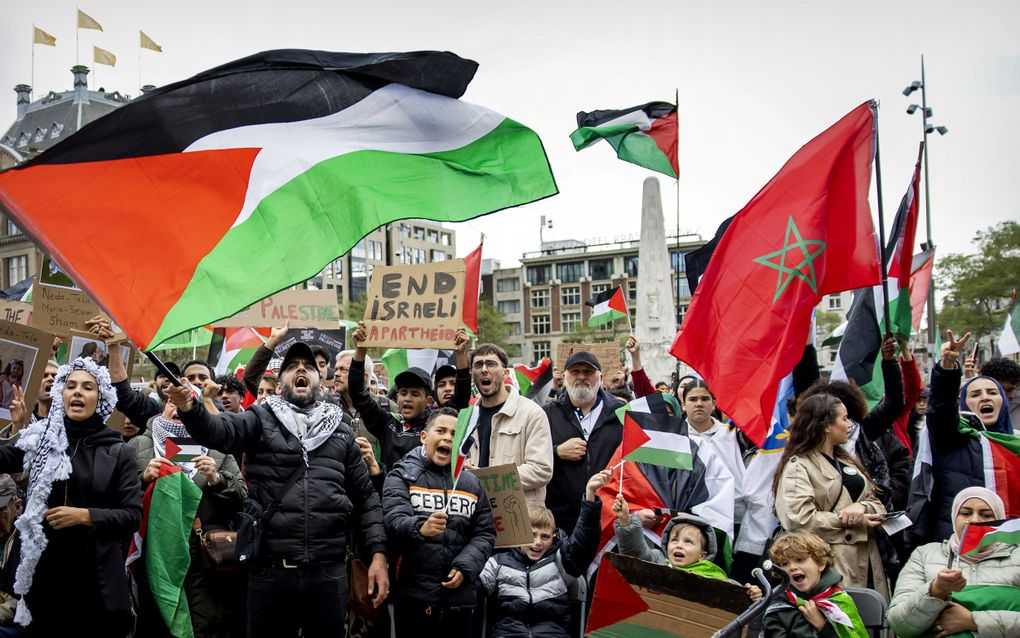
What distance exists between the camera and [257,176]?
17.9ft

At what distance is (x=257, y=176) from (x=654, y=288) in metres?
29.2

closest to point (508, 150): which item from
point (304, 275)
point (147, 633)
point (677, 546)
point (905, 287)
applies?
point (304, 275)

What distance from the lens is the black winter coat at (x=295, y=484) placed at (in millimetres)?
5332

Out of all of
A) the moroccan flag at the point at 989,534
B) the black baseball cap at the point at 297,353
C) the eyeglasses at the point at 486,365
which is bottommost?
the moroccan flag at the point at 989,534

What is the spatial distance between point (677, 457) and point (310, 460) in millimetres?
2191

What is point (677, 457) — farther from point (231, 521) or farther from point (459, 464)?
point (231, 521)

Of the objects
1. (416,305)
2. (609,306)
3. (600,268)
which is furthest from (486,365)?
(600,268)

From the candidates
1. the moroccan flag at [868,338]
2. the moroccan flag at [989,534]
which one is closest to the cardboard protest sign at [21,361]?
the moroccan flag at [989,534]

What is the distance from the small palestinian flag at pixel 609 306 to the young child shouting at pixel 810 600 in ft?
36.5

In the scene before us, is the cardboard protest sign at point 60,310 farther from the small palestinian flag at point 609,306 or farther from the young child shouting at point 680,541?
the small palestinian flag at point 609,306

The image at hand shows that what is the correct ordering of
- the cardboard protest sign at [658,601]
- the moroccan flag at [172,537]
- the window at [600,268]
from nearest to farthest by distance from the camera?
1. the cardboard protest sign at [658,601]
2. the moroccan flag at [172,537]
3. the window at [600,268]

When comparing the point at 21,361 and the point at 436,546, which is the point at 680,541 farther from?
the point at 21,361

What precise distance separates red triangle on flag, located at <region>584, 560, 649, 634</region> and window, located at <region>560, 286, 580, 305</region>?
102 meters

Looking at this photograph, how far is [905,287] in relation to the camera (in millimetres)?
6953
